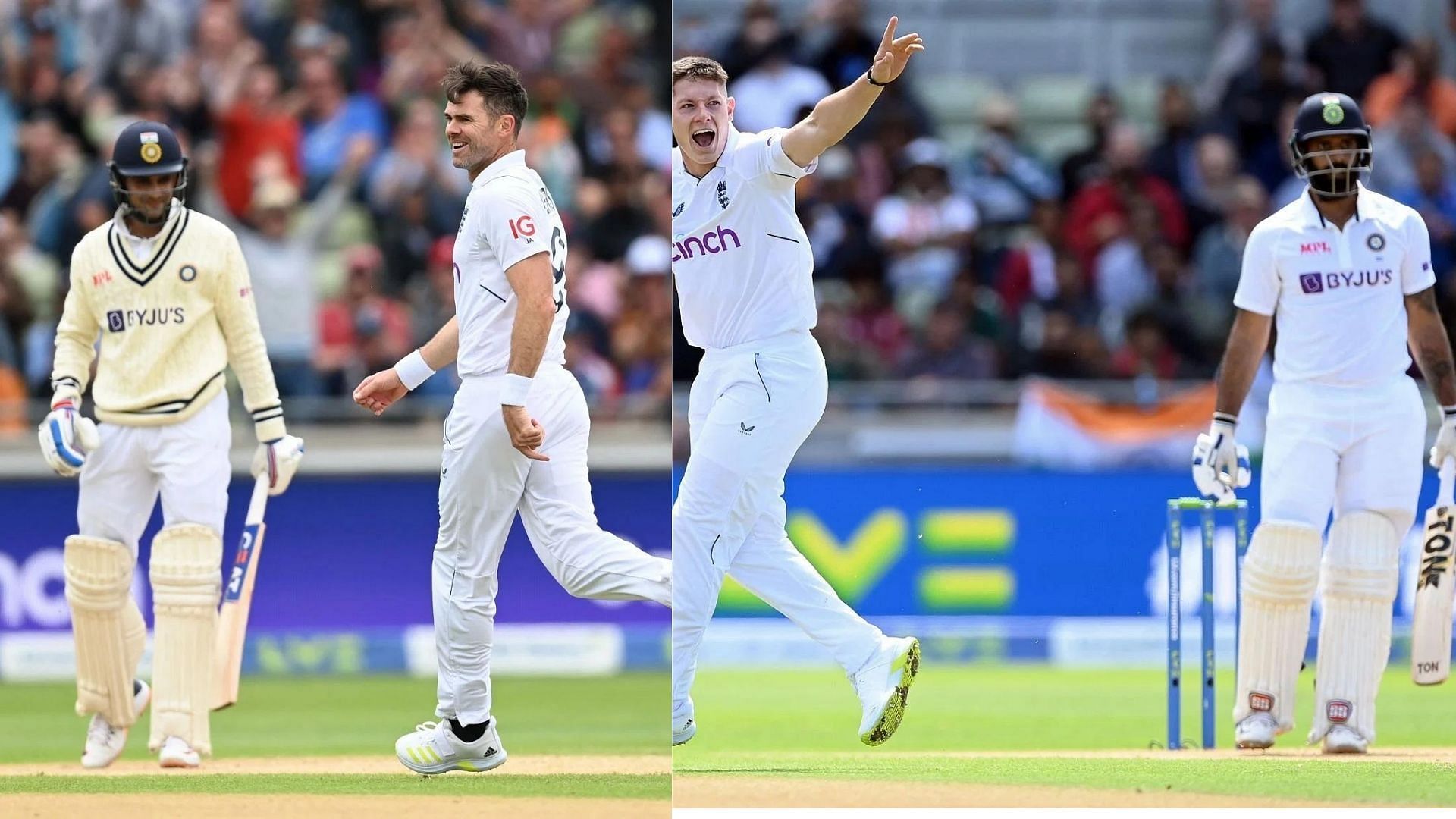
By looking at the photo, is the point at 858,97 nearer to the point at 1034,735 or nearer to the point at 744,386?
the point at 744,386

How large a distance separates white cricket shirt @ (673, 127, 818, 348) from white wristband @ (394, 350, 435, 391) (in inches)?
26.4

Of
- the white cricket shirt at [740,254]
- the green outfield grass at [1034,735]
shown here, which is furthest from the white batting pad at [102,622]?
the white cricket shirt at [740,254]

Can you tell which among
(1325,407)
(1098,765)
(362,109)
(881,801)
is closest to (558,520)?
(881,801)

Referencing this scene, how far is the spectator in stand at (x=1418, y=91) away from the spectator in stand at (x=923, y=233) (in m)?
2.38

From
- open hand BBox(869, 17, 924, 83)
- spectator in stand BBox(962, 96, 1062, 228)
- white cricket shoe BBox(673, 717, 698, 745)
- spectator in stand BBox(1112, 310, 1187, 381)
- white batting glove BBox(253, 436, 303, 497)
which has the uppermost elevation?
spectator in stand BBox(962, 96, 1062, 228)

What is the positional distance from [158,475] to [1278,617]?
3.35 metres

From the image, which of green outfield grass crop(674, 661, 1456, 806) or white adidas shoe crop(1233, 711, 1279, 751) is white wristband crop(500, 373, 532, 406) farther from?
white adidas shoe crop(1233, 711, 1279, 751)

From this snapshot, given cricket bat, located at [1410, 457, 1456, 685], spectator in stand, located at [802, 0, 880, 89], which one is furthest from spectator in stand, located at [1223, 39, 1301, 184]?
cricket bat, located at [1410, 457, 1456, 685]

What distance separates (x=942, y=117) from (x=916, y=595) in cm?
363

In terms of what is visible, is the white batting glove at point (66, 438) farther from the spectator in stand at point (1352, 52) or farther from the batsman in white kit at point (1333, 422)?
the spectator in stand at point (1352, 52)

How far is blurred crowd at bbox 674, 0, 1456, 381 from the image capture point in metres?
11.4

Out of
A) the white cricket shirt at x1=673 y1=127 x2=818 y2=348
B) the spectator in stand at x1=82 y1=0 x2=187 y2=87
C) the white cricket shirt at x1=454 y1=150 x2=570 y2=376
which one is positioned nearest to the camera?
the white cricket shirt at x1=454 y1=150 x2=570 y2=376

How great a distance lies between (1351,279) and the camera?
6344 millimetres

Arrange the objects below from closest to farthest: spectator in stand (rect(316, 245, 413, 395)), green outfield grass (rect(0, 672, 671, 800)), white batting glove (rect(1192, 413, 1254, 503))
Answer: green outfield grass (rect(0, 672, 671, 800))
white batting glove (rect(1192, 413, 1254, 503))
spectator in stand (rect(316, 245, 413, 395))
